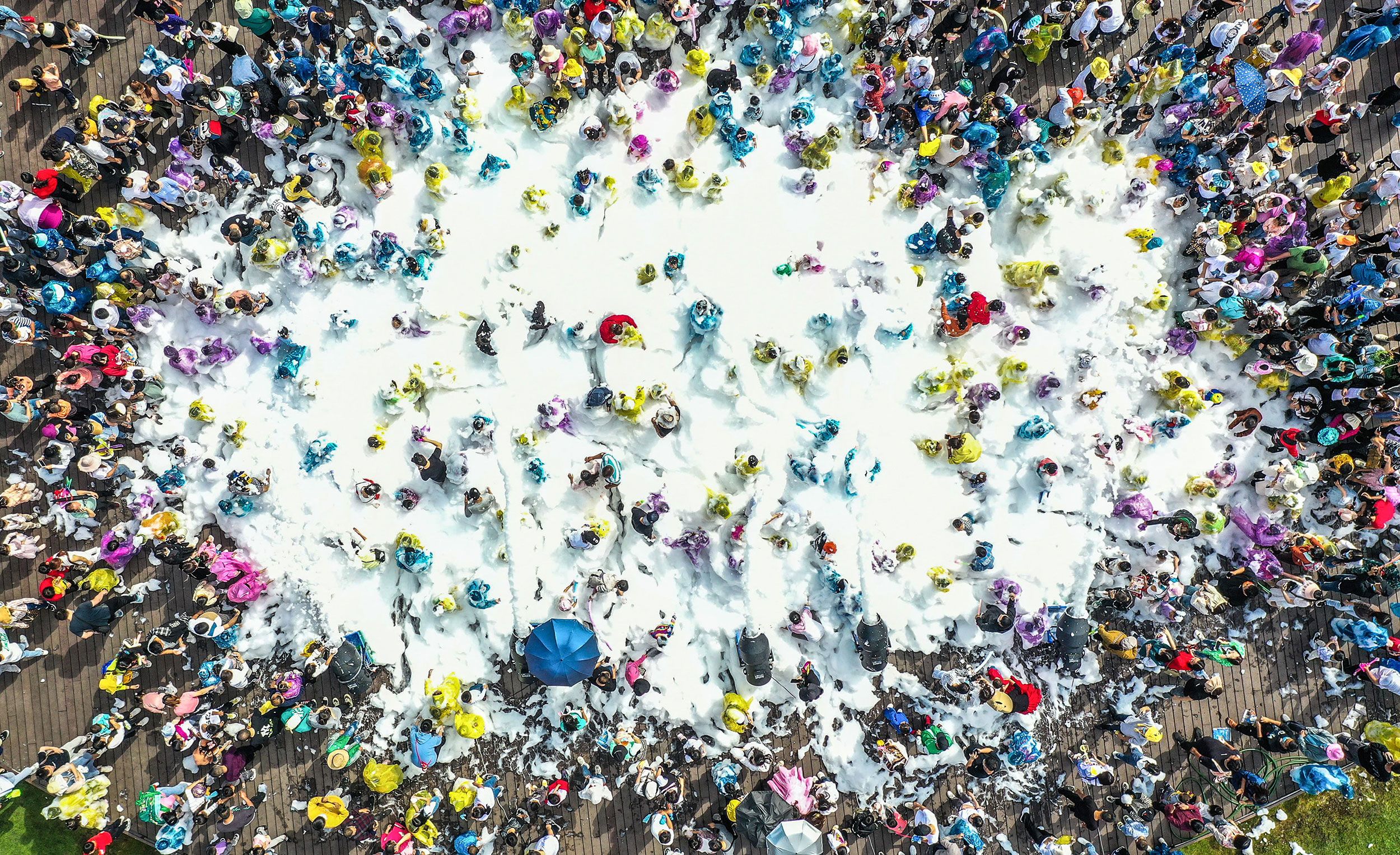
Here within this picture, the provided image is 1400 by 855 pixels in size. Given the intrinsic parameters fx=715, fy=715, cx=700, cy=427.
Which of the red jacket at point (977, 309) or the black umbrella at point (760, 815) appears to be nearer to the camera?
the red jacket at point (977, 309)

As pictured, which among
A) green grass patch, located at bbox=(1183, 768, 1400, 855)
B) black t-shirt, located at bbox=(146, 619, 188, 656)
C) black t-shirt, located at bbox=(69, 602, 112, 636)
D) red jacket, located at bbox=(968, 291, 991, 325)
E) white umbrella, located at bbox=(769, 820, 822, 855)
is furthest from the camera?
green grass patch, located at bbox=(1183, 768, 1400, 855)

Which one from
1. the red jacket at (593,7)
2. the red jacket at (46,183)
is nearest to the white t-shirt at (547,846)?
the red jacket at (46,183)

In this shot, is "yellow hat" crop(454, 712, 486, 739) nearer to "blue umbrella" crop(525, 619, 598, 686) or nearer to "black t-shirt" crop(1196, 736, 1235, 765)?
"blue umbrella" crop(525, 619, 598, 686)

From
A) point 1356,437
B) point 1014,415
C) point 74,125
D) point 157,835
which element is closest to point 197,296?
point 74,125

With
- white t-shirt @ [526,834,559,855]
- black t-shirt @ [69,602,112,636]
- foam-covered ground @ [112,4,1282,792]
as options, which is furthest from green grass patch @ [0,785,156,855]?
white t-shirt @ [526,834,559,855]

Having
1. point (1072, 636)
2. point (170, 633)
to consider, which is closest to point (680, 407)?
point (1072, 636)

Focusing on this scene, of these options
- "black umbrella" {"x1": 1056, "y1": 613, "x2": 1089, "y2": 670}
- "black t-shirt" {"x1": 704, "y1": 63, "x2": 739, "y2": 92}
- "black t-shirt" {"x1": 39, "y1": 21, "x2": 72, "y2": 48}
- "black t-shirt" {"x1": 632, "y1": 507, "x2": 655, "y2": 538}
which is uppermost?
"black t-shirt" {"x1": 39, "y1": 21, "x2": 72, "y2": 48}

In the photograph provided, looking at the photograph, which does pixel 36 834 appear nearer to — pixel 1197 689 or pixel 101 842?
pixel 101 842

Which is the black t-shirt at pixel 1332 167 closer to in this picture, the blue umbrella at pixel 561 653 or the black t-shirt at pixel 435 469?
the blue umbrella at pixel 561 653

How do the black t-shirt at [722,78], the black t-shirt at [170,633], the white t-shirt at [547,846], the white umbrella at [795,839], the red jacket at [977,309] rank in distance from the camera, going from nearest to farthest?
the red jacket at [977,309]
the white umbrella at [795,839]
the white t-shirt at [547,846]
the black t-shirt at [170,633]
the black t-shirt at [722,78]
